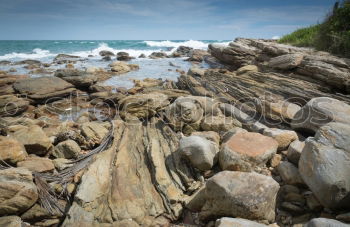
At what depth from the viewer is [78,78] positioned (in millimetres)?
14109

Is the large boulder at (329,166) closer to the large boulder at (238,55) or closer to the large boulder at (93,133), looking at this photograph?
the large boulder at (93,133)

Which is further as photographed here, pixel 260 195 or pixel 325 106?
pixel 325 106

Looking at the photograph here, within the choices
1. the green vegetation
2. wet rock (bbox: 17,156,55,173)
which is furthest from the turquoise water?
wet rock (bbox: 17,156,55,173)

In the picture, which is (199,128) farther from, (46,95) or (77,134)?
(46,95)

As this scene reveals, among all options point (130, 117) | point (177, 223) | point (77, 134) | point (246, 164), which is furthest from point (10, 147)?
point (246, 164)

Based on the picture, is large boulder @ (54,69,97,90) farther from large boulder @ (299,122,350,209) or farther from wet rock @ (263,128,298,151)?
large boulder @ (299,122,350,209)

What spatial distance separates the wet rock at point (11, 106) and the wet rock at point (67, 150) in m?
5.23

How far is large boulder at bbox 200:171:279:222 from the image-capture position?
3430mm

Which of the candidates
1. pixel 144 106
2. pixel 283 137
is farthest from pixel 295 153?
pixel 144 106

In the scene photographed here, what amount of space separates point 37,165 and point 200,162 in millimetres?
3779

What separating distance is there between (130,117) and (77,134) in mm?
1686

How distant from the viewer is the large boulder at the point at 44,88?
1180 cm

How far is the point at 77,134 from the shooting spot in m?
6.92

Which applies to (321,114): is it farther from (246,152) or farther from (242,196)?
(242,196)
